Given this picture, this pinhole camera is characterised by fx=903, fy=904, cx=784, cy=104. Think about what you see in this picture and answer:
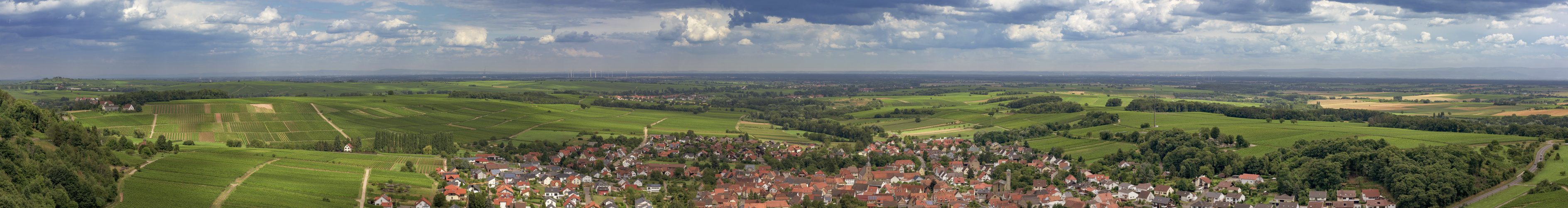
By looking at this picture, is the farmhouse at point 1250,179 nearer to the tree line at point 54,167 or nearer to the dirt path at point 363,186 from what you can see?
the dirt path at point 363,186

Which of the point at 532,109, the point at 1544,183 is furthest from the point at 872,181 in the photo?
the point at 532,109

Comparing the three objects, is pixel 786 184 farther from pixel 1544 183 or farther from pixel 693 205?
pixel 1544 183

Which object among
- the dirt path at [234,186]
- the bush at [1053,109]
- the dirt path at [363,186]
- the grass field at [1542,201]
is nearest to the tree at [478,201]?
the dirt path at [363,186]

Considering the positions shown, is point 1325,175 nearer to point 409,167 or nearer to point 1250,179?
point 1250,179

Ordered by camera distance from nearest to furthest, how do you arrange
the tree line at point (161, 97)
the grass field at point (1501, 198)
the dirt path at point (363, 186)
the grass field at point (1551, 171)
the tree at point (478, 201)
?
1. the dirt path at point (363, 186)
2. the tree at point (478, 201)
3. the grass field at point (1501, 198)
4. the grass field at point (1551, 171)
5. the tree line at point (161, 97)

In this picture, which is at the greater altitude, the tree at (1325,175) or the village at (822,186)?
the tree at (1325,175)

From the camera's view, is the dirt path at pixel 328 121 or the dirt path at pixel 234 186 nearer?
the dirt path at pixel 234 186

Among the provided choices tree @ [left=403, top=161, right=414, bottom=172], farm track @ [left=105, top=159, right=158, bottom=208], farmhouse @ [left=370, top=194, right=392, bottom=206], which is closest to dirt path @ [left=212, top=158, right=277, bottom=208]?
farm track @ [left=105, top=159, right=158, bottom=208]
